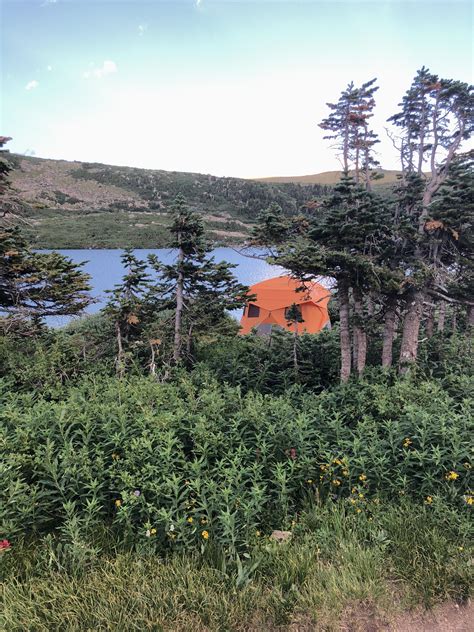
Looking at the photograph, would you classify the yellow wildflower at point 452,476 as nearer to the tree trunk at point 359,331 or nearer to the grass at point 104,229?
the tree trunk at point 359,331

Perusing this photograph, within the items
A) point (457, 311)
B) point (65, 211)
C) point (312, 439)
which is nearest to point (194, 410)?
point (312, 439)

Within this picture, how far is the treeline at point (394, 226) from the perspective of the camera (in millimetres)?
6328

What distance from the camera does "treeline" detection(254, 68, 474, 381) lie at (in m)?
6.33

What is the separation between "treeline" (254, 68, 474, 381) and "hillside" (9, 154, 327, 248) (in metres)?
66.0

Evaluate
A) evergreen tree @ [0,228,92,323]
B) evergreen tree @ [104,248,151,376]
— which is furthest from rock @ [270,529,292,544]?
evergreen tree @ [0,228,92,323]

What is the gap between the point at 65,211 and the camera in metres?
114

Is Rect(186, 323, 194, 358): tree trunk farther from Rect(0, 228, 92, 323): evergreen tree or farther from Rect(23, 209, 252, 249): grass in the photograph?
Rect(23, 209, 252, 249): grass

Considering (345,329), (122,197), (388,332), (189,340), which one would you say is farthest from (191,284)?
(122,197)

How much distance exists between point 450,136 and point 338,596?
802 centimetres

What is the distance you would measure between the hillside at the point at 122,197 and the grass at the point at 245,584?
232ft

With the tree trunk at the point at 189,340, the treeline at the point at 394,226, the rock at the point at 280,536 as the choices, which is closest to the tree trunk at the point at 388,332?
the treeline at the point at 394,226

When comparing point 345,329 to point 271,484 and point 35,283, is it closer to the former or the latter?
point 271,484

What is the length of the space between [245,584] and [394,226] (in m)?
6.10

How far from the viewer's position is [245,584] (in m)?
2.37
